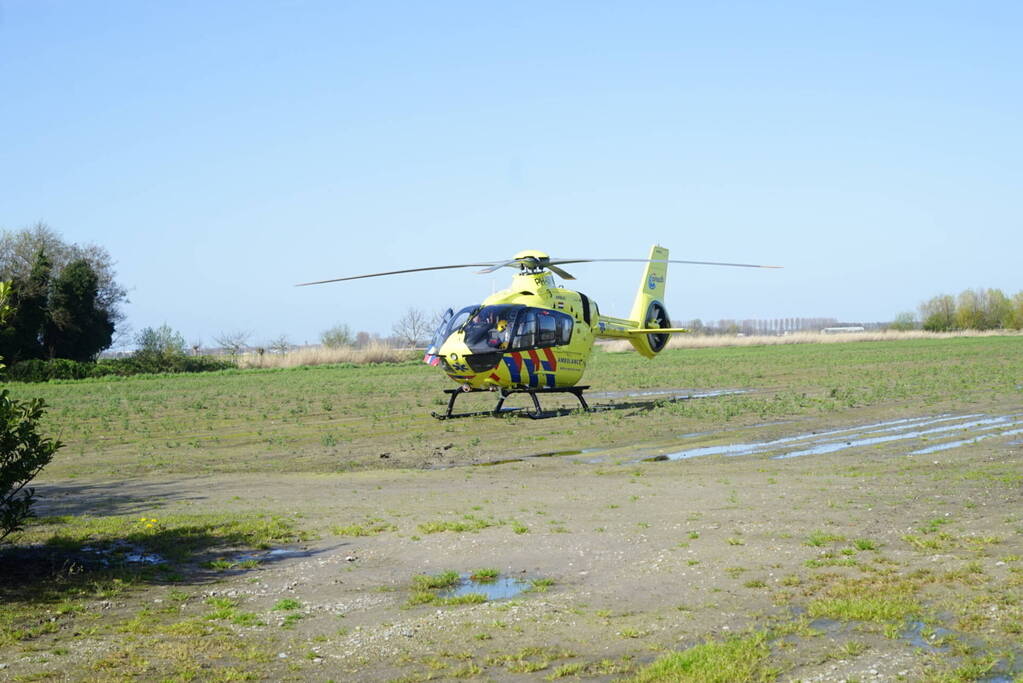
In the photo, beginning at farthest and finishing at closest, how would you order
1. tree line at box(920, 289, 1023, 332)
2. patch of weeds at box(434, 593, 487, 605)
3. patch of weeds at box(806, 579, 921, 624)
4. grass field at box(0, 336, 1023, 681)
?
tree line at box(920, 289, 1023, 332)
patch of weeds at box(434, 593, 487, 605)
patch of weeds at box(806, 579, 921, 624)
grass field at box(0, 336, 1023, 681)

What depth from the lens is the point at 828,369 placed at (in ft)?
144

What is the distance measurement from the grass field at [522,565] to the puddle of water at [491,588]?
0.39ft

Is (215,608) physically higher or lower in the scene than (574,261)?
lower

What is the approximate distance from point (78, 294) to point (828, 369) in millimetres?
42296

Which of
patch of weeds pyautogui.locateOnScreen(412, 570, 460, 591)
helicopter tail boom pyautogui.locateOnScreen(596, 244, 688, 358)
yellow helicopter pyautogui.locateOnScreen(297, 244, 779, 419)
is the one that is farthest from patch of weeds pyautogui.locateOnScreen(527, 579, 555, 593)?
helicopter tail boom pyautogui.locateOnScreen(596, 244, 688, 358)

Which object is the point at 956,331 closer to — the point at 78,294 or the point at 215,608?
the point at 78,294

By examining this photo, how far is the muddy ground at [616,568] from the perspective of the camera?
6691 millimetres

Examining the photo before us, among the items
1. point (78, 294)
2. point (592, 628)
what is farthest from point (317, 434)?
point (78, 294)

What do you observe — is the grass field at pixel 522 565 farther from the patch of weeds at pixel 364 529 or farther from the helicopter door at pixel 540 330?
the helicopter door at pixel 540 330

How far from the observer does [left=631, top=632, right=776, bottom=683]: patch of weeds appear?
20.2ft

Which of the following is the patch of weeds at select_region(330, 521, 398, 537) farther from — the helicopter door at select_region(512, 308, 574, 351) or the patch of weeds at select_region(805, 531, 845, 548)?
the helicopter door at select_region(512, 308, 574, 351)

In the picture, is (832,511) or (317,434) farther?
(317,434)

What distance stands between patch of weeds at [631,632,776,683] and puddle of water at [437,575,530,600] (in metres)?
2.12

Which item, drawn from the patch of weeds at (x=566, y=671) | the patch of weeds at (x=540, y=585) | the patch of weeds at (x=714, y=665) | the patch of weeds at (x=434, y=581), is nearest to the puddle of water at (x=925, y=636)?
the patch of weeds at (x=714, y=665)
